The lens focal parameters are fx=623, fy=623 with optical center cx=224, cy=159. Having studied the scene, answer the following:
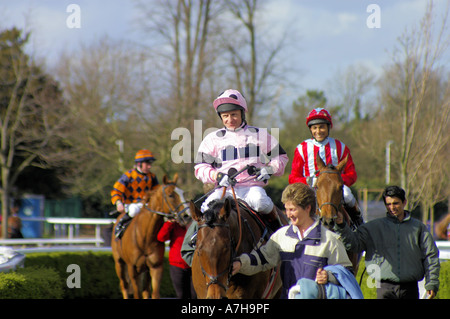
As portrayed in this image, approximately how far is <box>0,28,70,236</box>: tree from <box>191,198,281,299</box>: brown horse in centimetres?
1436

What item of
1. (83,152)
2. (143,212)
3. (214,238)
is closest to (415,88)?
(143,212)

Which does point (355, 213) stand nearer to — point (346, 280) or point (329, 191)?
point (329, 191)

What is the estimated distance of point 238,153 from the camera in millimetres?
5336

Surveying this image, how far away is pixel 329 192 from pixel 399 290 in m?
1.01

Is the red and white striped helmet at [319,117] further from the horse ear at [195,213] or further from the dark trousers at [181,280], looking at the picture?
the dark trousers at [181,280]

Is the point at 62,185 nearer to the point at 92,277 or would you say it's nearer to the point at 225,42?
the point at 225,42

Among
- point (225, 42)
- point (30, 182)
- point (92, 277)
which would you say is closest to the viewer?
point (92, 277)

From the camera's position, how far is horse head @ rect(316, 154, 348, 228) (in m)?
5.09

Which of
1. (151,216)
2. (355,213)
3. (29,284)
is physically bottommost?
(29,284)

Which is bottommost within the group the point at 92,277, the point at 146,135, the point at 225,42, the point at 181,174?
the point at 92,277

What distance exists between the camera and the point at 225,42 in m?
23.1

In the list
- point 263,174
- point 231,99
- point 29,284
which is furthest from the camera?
point 29,284

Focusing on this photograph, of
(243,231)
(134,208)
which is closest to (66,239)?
(134,208)
